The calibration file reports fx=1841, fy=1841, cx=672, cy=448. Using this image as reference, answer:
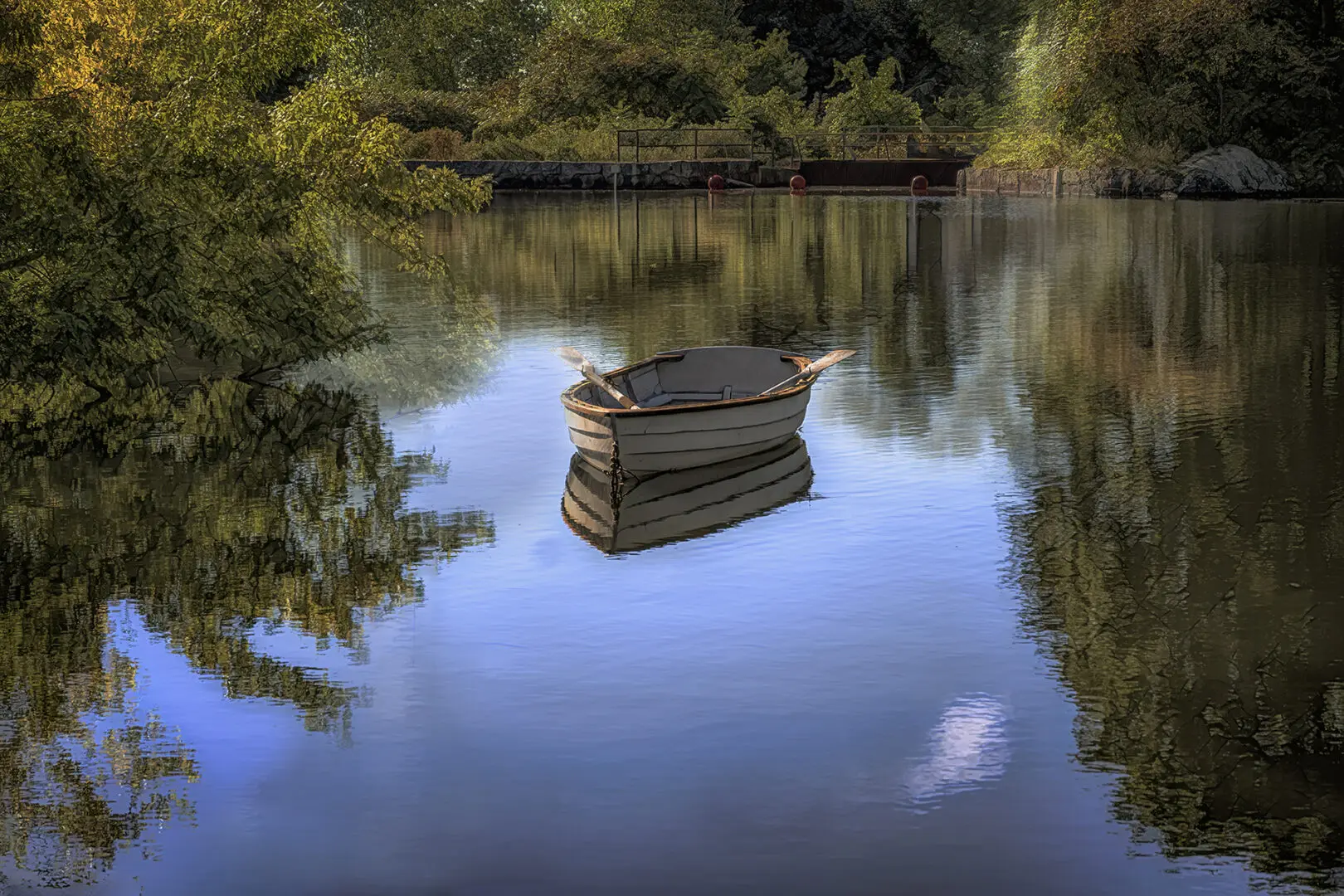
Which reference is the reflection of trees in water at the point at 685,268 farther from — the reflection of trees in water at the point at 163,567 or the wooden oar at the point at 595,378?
the reflection of trees in water at the point at 163,567

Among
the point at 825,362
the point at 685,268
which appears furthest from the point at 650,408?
the point at 685,268

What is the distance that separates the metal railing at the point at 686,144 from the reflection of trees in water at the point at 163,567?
63.0m

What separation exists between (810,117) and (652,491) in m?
78.3

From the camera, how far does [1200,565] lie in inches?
565

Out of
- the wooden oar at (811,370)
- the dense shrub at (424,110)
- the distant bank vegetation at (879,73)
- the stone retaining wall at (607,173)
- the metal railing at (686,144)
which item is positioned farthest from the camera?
the dense shrub at (424,110)

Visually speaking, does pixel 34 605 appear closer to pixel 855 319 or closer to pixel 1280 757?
pixel 1280 757

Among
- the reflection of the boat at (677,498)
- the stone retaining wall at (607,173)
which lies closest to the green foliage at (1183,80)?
the stone retaining wall at (607,173)

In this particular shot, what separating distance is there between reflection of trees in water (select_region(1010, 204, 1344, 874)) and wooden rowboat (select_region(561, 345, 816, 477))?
107 inches

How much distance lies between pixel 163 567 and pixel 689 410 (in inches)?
221

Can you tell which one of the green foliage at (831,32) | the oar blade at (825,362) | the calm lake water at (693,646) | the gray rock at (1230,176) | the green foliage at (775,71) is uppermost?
the green foliage at (831,32)

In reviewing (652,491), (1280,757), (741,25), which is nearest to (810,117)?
(741,25)

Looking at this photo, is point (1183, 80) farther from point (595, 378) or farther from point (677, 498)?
point (677, 498)

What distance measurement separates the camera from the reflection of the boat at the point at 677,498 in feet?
53.6

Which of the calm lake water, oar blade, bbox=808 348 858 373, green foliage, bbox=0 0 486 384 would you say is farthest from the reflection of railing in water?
oar blade, bbox=808 348 858 373
